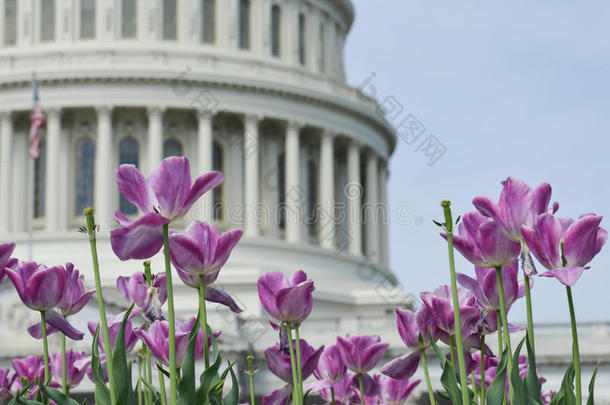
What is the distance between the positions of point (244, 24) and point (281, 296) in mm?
70296

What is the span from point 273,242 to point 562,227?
63.2 metres

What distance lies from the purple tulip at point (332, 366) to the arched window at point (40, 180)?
212 feet

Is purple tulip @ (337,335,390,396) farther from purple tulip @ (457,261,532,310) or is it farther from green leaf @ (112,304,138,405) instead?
green leaf @ (112,304,138,405)

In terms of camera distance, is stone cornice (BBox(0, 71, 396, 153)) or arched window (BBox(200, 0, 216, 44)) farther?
arched window (BBox(200, 0, 216, 44))

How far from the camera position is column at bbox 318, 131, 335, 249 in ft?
236

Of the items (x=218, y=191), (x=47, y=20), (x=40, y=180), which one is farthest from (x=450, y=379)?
(x=47, y=20)

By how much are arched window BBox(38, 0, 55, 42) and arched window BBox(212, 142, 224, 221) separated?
11157mm

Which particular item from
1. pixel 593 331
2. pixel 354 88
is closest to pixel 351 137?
pixel 354 88

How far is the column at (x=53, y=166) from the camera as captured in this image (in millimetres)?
67750

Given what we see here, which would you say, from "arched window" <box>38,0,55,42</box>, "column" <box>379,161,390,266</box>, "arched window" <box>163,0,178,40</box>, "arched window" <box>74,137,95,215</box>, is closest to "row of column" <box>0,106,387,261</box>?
"arched window" <box>74,137,95,215</box>

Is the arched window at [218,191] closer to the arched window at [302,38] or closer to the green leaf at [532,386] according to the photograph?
the arched window at [302,38]

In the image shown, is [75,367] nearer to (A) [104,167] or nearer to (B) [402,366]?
(B) [402,366]

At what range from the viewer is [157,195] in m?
4.92

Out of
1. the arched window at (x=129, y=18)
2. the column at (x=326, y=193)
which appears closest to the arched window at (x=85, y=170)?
the arched window at (x=129, y=18)
